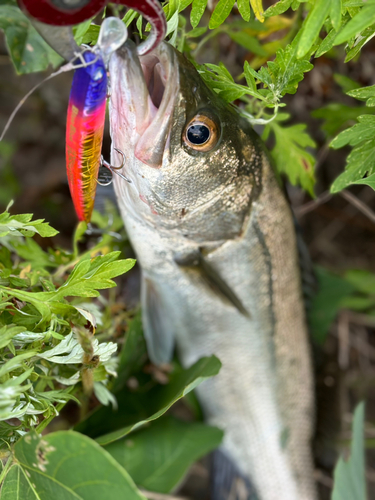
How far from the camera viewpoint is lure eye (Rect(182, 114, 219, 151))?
1.03 m

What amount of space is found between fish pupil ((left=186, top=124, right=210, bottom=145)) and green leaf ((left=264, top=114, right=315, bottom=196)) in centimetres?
33

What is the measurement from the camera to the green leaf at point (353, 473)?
4.08ft

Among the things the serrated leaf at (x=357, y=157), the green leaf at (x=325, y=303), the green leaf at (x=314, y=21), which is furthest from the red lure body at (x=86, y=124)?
the green leaf at (x=325, y=303)

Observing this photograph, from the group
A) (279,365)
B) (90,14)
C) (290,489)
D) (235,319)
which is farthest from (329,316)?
(90,14)

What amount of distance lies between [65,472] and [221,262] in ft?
2.65

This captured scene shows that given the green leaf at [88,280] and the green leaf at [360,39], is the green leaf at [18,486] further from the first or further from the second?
the green leaf at [360,39]

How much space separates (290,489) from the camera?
1974mm

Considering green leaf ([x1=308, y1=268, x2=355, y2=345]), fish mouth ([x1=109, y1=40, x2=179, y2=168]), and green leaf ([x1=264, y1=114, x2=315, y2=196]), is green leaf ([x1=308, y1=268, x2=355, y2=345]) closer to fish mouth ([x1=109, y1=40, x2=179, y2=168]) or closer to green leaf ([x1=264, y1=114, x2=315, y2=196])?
green leaf ([x1=264, y1=114, x2=315, y2=196])

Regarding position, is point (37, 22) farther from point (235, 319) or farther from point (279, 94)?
point (235, 319)

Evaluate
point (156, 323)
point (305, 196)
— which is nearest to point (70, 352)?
point (156, 323)

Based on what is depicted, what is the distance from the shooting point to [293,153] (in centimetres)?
135

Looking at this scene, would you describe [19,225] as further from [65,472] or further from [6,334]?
[65,472]

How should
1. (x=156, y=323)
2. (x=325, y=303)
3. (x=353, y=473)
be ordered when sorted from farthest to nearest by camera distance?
(x=325, y=303) → (x=156, y=323) → (x=353, y=473)

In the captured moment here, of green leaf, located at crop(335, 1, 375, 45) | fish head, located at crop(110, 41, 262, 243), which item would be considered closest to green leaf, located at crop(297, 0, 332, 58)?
green leaf, located at crop(335, 1, 375, 45)
